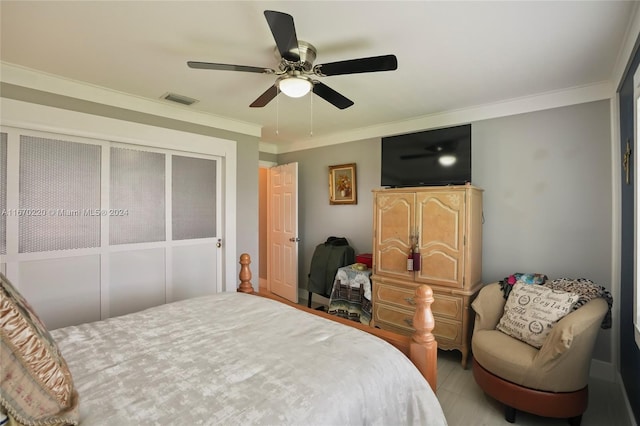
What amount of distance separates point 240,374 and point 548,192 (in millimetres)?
2928

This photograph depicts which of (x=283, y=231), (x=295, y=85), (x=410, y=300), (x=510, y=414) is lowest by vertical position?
(x=510, y=414)

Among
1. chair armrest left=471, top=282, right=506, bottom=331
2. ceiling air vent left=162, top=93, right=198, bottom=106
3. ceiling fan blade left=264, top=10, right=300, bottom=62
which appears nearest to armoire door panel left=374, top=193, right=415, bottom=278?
chair armrest left=471, top=282, right=506, bottom=331

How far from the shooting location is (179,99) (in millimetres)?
2928

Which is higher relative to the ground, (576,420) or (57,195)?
(57,195)

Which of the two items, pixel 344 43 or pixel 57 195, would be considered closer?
pixel 344 43

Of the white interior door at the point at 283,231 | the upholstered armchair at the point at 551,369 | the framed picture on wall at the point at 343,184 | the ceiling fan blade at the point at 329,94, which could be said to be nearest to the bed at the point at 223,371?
the upholstered armchair at the point at 551,369

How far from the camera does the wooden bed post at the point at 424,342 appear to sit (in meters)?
1.48

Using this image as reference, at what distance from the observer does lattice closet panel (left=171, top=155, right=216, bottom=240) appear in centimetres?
326

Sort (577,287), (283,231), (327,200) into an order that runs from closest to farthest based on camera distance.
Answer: (577,287)
(327,200)
(283,231)

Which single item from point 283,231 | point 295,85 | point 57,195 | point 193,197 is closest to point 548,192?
point 295,85

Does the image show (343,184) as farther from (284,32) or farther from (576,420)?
(576,420)

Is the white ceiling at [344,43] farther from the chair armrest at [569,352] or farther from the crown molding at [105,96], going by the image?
the chair armrest at [569,352]

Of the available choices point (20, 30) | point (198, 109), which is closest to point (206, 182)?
point (198, 109)

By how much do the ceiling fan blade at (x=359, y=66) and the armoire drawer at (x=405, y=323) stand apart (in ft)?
7.11
